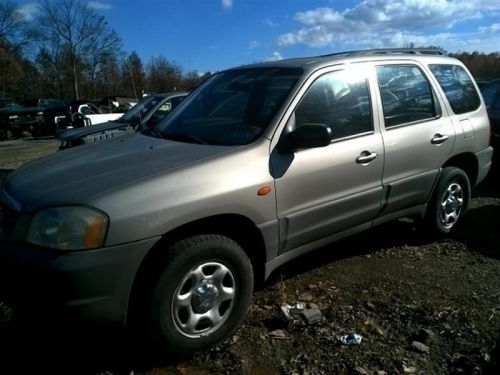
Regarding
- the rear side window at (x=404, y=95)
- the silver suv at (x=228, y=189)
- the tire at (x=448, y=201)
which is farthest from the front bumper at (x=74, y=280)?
the tire at (x=448, y=201)

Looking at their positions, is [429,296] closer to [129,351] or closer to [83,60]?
[129,351]

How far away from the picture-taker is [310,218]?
3.38 meters

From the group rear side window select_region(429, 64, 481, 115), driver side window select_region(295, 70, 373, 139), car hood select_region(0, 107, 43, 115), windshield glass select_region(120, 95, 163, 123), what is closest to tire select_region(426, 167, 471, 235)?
rear side window select_region(429, 64, 481, 115)

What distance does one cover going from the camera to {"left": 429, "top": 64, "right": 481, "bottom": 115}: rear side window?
180 inches

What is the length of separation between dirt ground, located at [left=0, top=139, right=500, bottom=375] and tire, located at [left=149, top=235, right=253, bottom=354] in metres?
0.16

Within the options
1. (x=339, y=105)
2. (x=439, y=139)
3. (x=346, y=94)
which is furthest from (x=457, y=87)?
(x=339, y=105)

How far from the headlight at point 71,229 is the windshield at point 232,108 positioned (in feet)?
3.56

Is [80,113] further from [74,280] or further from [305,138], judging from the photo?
[74,280]

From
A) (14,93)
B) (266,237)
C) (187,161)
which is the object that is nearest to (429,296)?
(266,237)

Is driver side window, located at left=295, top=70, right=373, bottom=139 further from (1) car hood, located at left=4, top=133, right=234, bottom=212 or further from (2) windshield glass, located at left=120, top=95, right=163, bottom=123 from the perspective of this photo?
(2) windshield glass, located at left=120, top=95, right=163, bottom=123

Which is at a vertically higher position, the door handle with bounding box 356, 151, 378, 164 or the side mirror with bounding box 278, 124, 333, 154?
the side mirror with bounding box 278, 124, 333, 154

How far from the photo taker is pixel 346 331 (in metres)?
3.12

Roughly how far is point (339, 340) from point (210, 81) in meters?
2.48

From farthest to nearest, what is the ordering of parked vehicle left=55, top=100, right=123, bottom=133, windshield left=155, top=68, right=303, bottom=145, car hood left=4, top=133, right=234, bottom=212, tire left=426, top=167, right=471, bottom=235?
1. parked vehicle left=55, top=100, right=123, bottom=133
2. tire left=426, top=167, right=471, bottom=235
3. windshield left=155, top=68, right=303, bottom=145
4. car hood left=4, top=133, right=234, bottom=212
